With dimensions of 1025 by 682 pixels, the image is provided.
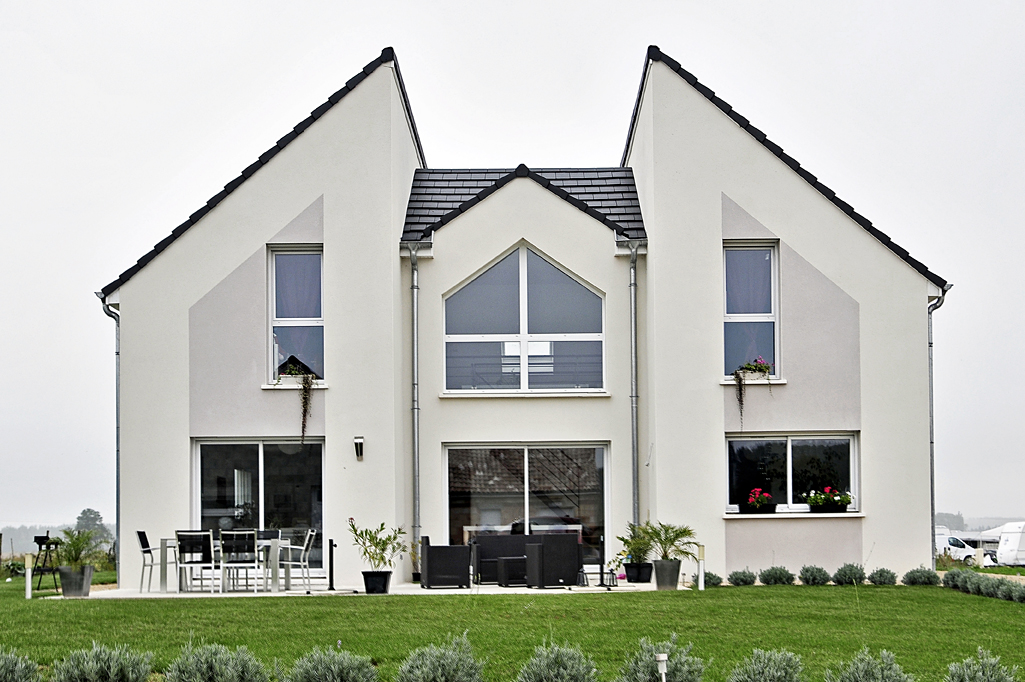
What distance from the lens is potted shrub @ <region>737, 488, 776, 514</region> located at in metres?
16.5

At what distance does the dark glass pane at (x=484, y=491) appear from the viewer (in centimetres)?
1722

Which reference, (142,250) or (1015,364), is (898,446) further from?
(142,250)

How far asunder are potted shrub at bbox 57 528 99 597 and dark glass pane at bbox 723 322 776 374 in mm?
9423

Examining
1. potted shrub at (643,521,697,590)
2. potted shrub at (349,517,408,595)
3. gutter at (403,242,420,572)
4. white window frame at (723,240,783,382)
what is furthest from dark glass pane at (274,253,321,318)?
white window frame at (723,240,783,382)

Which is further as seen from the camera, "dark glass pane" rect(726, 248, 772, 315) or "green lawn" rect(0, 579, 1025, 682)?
"dark glass pane" rect(726, 248, 772, 315)

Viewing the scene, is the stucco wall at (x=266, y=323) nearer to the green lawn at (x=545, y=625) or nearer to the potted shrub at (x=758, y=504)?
the green lawn at (x=545, y=625)

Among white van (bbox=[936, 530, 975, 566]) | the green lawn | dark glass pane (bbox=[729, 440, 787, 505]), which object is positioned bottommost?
white van (bbox=[936, 530, 975, 566])

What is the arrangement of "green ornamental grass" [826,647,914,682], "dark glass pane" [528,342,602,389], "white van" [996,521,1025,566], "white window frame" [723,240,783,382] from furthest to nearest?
1. "white van" [996,521,1025,566]
2. "dark glass pane" [528,342,602,389]
3. "white window frame" [723,240,783,382]
4. "green ornamental grass" [826,647,914,682]

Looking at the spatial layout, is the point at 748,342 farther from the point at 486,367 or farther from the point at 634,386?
the point at 486,367

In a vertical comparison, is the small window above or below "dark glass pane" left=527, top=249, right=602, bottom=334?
below

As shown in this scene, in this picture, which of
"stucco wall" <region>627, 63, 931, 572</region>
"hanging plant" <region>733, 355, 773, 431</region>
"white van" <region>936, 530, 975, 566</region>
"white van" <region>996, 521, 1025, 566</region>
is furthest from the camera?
"white van" <region>996, 521, 1025, 566</region>

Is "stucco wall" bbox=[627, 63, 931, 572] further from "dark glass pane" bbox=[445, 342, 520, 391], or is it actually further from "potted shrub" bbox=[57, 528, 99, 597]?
"potted shrub" bbox=[57, 528, 99, 597]

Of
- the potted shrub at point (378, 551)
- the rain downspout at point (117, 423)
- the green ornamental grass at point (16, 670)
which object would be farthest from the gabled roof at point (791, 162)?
the green ornamental grass at point (16, 670)

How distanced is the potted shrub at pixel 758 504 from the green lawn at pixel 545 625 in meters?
3.05
